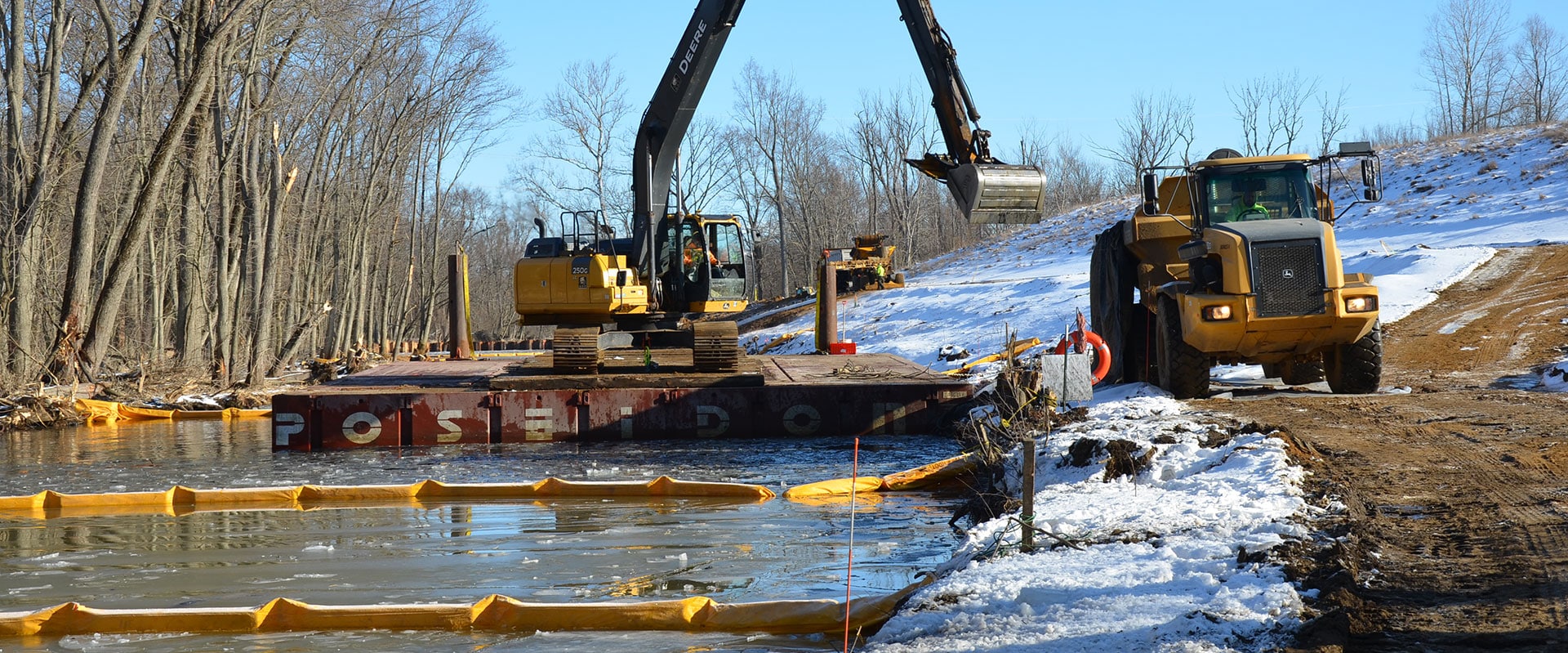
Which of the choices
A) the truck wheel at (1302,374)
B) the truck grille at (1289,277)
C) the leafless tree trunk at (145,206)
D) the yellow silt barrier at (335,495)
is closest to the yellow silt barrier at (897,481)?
the yellow silt barrier at (335,495)

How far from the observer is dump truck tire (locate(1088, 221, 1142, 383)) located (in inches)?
603

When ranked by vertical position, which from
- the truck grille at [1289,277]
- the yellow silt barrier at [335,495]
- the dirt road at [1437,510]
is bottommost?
the yellow silt barrier at [335,495]

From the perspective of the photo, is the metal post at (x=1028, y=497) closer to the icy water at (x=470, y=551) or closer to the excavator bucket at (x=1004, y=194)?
→ the icy water at (x=470, y=551)

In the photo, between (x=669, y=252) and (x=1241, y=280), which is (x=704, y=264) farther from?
(x=1241, y=280)

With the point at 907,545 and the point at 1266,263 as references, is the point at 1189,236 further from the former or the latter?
the point at 907,545

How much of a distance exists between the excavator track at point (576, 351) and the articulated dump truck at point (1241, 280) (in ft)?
22.4

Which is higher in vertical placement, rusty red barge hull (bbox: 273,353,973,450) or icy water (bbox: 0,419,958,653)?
rusty red barge hull (bbox: 273,353,973,450)

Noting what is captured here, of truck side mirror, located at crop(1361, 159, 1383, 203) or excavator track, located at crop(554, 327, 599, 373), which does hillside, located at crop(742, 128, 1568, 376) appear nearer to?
excavator track, located at crop(554, 327, 599, 373)

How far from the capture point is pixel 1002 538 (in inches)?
305

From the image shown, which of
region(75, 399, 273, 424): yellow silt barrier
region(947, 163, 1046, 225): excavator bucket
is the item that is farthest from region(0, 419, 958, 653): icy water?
region(75, 399, 273, 424): yellow silt barrier

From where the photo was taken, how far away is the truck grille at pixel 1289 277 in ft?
40.0

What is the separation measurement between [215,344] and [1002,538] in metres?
25.6

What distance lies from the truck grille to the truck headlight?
0.84 feet

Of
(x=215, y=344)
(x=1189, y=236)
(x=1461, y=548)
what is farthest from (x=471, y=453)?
(x=215, y=344)
